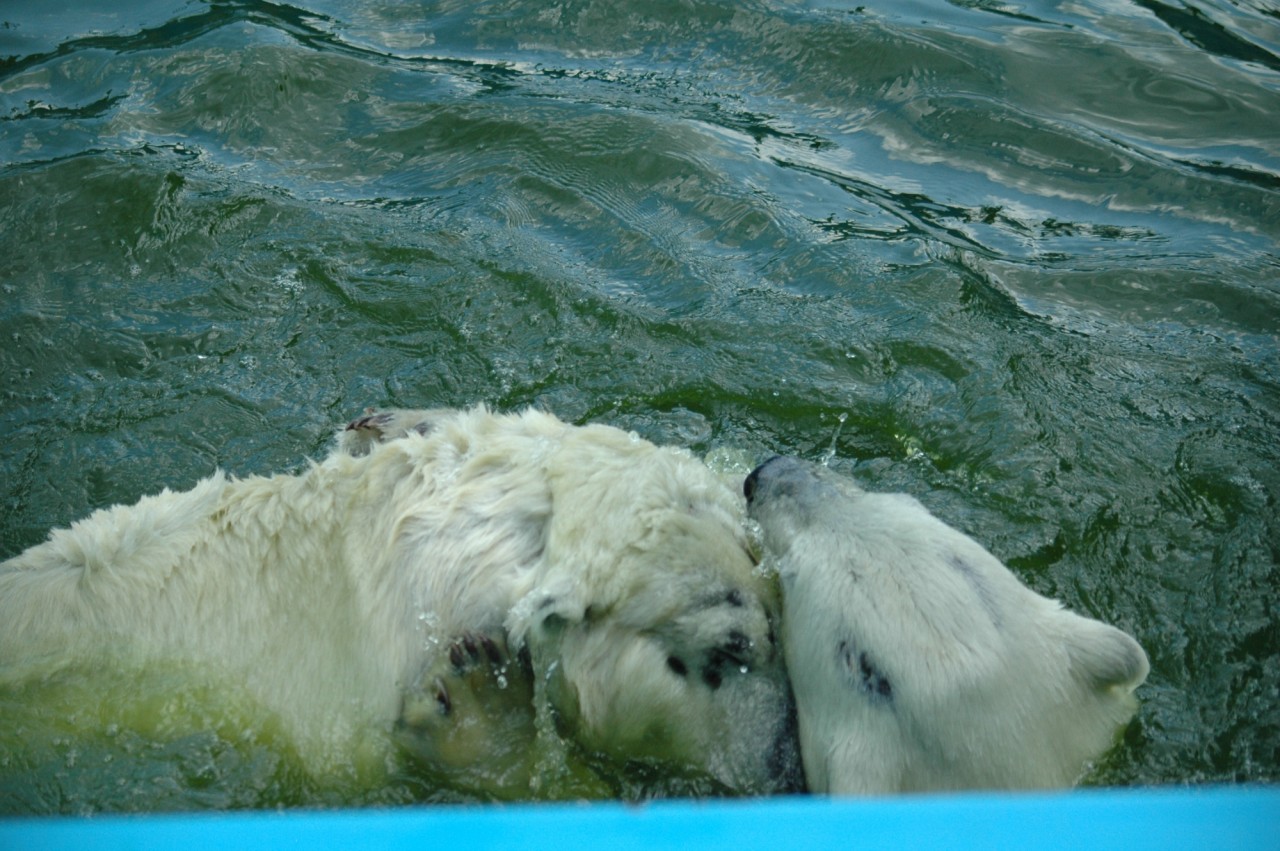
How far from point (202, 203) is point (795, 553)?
5557 mm

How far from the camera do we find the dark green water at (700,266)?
5238mm

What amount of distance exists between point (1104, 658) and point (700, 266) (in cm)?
419

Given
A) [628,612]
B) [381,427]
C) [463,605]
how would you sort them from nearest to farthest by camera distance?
[628,612], [463,605], [381,427]

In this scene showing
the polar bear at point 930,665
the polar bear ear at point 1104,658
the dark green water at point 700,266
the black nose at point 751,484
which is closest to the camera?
the polar bear at point 930,665

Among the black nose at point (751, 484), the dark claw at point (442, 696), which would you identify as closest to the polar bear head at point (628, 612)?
the dark claw at point (442, 696)

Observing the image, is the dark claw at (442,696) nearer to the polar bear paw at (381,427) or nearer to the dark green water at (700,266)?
the dark green water at (700,266)

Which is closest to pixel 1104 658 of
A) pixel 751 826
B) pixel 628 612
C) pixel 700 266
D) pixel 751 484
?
pixel 751 484

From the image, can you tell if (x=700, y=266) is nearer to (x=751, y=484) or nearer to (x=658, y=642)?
(x=751, y=484)

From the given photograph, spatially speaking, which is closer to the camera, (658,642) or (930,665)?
(930,665)

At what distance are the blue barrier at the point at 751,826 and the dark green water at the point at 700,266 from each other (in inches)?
86.4

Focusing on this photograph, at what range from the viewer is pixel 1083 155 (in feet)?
27.0

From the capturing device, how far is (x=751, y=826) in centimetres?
172

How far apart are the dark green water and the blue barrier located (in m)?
2.19

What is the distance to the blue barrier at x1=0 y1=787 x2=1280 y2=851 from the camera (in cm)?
170
